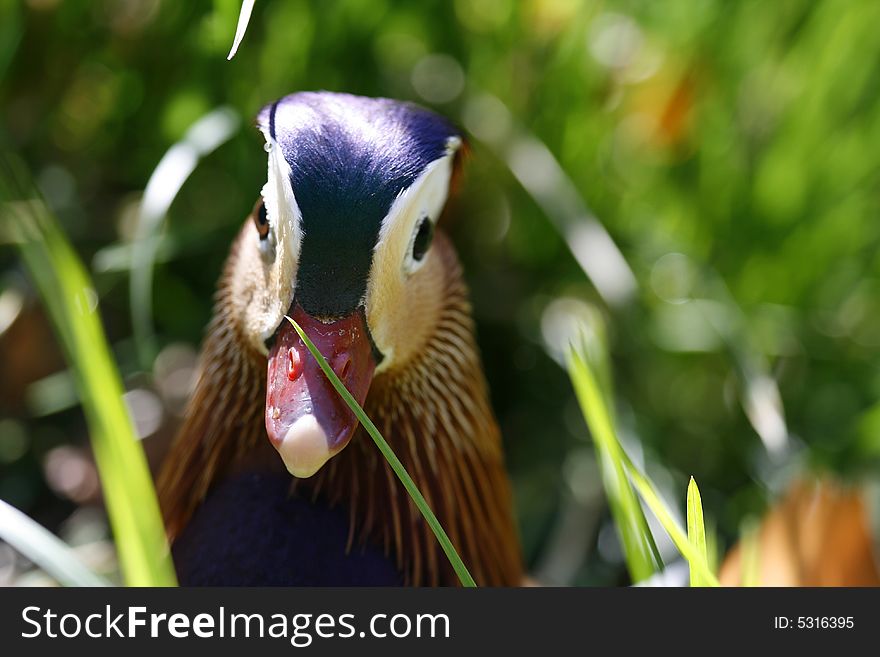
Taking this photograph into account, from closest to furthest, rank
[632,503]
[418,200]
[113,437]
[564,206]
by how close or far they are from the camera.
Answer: [113,437] → [632,503] → [418,200] → [564,206]

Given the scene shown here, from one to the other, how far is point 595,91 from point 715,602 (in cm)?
108

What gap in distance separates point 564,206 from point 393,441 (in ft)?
1.83

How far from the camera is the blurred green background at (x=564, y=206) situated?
A: 1.50m

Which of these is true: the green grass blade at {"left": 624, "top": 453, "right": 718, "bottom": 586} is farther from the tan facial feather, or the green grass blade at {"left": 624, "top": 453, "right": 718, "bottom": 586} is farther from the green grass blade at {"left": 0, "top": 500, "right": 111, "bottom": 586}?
the green grass blade at {"left": 0, "top": 500, "right": 111, "bottom": 586}

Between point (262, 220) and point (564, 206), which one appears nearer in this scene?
point (262, 220)

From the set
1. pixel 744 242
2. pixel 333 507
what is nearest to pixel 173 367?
pixel 333 507

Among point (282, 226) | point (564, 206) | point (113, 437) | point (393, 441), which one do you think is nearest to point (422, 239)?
point (282, 226)

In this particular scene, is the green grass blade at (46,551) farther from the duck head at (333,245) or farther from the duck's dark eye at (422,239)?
the duck's dark eye at (422,239)

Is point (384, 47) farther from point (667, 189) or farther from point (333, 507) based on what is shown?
point (333, 507)

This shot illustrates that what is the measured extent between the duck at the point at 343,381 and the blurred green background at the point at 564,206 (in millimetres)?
326

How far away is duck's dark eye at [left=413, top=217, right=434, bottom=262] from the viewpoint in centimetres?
97

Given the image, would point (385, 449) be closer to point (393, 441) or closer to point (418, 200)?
point (418, 200)

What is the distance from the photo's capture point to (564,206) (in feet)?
5.00

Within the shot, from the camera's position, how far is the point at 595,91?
1.74 meters
